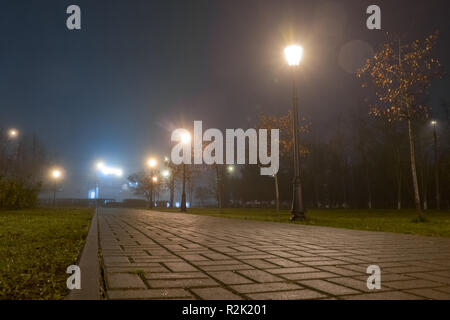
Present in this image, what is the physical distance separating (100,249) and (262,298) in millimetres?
3699

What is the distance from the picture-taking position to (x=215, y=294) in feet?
10.1

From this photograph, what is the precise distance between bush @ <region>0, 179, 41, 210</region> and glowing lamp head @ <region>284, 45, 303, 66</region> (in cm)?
2028

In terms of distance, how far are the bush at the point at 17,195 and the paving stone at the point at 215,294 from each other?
24.8 meters

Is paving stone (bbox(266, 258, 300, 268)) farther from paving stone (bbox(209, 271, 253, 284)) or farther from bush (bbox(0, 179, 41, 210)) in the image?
bush (bbox(0, 179, 41, 210))

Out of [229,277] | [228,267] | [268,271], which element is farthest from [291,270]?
[229,277]

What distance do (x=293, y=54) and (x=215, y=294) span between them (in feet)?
43.3

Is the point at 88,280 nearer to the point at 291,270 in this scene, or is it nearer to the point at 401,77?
the point at 291,270

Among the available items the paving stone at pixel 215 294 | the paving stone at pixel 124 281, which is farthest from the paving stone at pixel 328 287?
the paving stone at pixel 124 281

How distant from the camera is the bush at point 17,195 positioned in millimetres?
23891

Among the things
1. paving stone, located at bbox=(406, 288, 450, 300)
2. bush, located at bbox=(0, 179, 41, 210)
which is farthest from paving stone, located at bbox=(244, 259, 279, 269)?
bush, located at bbox=(0, 179, 41, 210)

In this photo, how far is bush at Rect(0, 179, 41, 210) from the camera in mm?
23891
